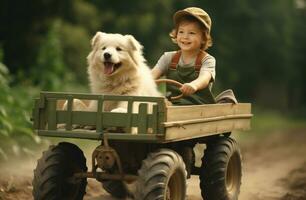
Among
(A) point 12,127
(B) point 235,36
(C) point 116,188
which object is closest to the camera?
(C) point 116,188

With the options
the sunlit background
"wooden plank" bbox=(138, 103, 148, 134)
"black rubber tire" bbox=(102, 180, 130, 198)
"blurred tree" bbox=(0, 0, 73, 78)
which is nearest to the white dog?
"wooden plank" bbox=(138, 103, 148, 134)

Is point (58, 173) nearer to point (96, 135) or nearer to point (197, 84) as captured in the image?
point (96, 135)

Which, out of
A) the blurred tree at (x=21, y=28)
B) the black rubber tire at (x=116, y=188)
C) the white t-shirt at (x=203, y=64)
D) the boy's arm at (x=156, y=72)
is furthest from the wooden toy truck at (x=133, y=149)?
the blurred tree at (x=21, y=28)

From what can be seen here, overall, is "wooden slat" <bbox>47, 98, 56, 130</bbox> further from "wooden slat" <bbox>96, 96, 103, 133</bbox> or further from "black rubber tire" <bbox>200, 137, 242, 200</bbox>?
"black rubber tire" <bbox>200, 137, 242, 200</bbox>

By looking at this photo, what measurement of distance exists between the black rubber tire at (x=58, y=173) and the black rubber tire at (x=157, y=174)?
0.90 metres

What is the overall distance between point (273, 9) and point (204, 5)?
140 inches

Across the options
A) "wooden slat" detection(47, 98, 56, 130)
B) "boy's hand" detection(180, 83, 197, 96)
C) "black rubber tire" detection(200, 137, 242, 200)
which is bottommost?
"black rubber tire" detection(200, 137, 242, 200)

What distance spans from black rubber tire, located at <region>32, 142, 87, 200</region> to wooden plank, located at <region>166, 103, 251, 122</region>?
1171 millimetres

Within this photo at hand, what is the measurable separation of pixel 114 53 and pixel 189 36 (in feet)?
3.05

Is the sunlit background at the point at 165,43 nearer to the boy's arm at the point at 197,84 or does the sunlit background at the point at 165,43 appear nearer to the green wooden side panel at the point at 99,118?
the boy's arm at the point at 197,84

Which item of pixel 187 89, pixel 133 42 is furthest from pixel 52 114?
pixel 187 89

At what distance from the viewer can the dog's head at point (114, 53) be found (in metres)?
6.90

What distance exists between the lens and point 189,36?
7402 millimetres

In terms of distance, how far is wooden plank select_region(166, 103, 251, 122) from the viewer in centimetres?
623
